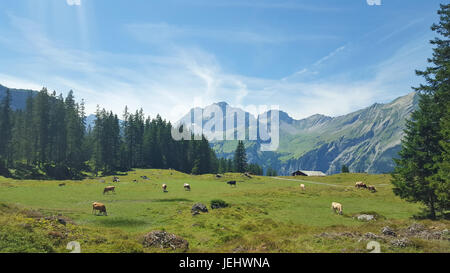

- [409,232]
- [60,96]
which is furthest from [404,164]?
[60,96]

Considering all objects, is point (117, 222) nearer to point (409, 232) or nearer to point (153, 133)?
point (409, 232)

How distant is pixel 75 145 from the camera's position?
297ft

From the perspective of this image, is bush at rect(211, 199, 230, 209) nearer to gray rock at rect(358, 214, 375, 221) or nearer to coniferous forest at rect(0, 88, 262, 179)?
gray rock at rect(358, 214, 375, 221)

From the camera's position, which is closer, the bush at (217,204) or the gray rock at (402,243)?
the gray rock at (402,243)

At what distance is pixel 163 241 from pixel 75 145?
9133 cm

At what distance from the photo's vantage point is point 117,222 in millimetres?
23953

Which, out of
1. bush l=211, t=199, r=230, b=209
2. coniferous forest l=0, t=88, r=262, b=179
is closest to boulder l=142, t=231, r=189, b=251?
bush l=211, t=199, r=230, b=209

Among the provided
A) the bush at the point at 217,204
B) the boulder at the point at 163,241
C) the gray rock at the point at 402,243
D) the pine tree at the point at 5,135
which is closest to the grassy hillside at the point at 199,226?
the gray rock at the point at 402,243

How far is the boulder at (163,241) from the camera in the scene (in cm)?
1609

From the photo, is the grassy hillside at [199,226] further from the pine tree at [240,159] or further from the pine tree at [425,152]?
the pine tree at [240,159]

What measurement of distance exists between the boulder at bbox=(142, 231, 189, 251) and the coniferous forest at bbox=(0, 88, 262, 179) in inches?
2863

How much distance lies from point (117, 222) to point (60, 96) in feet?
305

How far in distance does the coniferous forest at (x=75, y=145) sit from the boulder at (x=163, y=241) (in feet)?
239

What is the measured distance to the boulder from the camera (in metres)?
16.1
